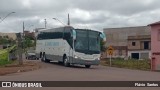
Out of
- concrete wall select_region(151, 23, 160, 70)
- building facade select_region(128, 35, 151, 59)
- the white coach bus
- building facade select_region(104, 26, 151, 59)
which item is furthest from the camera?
building facade select_region(104, 26, 151, 59)

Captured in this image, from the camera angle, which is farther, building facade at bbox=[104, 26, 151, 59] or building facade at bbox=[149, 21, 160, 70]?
building facade at bbox=[104, 26, 151, 59]

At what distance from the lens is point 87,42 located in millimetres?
35375

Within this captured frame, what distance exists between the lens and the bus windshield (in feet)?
115

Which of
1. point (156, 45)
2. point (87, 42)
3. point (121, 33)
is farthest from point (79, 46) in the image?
point (121, 33)

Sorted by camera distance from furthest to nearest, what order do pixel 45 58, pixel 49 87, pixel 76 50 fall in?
pixel 45 58
pixel 76 50
pixel 49 87

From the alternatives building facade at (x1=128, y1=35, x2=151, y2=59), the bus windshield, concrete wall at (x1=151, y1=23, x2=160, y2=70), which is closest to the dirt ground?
the bus windshield

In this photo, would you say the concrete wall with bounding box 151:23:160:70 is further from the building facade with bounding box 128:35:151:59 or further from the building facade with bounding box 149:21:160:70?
the building facade with bounding box 128:35:151:59

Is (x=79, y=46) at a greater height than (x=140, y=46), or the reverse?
(x=140, y=46)

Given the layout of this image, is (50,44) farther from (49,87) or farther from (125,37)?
(125,37)

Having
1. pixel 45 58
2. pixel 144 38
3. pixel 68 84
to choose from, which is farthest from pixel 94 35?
pixel 144 38

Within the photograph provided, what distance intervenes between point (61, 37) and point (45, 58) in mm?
7575

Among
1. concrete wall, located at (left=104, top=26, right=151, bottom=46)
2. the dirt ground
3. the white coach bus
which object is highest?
concrete wall, located at (left=104, top=26, right=151, bottom=46)

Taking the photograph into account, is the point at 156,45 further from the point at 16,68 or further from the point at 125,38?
the point at 125,38

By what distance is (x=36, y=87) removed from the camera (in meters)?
16.0
